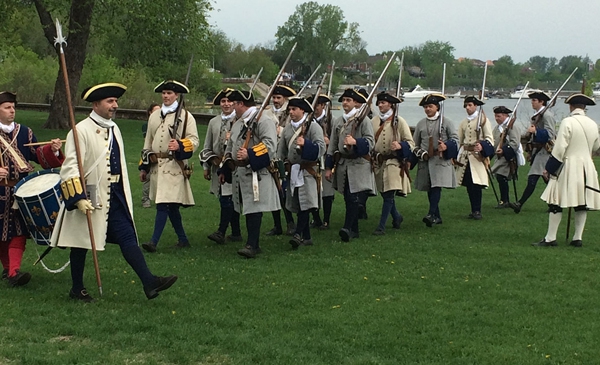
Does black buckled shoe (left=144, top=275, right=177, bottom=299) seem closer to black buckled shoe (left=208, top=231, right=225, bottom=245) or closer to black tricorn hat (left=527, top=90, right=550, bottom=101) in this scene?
black buckled shoe (left=208, top=231, right=225, bottom=245)

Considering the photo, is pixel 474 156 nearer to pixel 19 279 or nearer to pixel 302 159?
pixel 302 159

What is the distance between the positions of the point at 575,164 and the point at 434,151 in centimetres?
259

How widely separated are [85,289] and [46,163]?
54.8 inches

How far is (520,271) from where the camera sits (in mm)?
9203

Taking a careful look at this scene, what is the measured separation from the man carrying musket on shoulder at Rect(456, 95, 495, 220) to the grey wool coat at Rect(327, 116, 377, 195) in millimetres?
2857

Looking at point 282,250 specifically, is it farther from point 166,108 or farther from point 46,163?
point 46,163

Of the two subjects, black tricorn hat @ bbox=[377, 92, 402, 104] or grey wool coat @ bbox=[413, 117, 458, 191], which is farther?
grey wool coat @ bbox=[413, 117, 458, 191]

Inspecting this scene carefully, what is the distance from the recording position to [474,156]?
13.8 m

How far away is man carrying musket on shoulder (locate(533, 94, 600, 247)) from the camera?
10398mm

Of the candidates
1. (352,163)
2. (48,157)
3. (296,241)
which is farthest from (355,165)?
(48,157)

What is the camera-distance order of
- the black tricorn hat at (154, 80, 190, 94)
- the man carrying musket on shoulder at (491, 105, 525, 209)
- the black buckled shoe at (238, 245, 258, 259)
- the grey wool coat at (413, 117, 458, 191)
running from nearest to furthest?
the black buckled shoe at (238, 245, 258, 259) → the black tricorn hat at (154, 80, 190, 94) → the grey wool coat at (413, 117, 458, 191) → the man carrying musket on shoulder at (491, 105, 525, 209)

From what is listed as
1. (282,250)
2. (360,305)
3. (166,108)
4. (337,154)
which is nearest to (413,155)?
(337,154)

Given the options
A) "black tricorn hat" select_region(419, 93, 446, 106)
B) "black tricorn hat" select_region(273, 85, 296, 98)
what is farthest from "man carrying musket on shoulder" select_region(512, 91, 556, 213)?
"black tricorn hat" select_region(273, 85, 296, 98)

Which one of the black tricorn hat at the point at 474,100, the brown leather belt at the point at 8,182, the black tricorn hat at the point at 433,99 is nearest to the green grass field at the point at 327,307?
the brown leather belt at the point at 8,182
